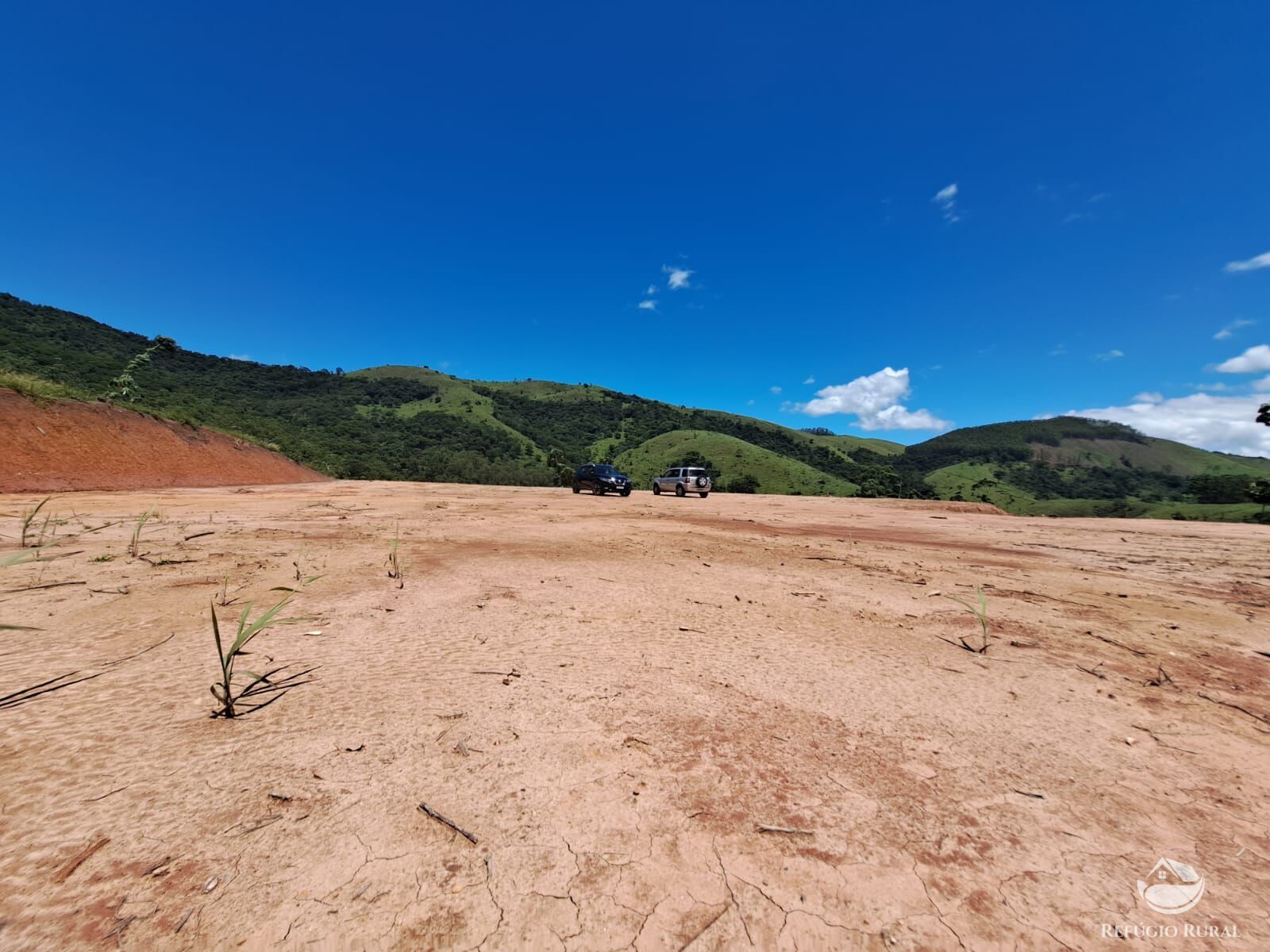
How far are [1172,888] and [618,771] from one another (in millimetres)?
2741

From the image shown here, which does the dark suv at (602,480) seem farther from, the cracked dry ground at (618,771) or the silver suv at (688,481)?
the cracked dry ground at (618,771)

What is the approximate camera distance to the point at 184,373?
83.6 metres

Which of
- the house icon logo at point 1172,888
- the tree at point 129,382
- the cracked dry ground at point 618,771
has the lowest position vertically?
the house icon logo at point 1172,888

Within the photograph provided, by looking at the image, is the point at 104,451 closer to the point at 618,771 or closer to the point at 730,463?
the point at 618,771

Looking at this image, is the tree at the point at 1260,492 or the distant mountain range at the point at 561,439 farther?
the distant mountain range at the point at 561,439

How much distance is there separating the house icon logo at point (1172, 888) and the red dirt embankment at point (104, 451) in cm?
2979

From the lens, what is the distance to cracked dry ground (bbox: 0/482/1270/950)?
1.93 meters

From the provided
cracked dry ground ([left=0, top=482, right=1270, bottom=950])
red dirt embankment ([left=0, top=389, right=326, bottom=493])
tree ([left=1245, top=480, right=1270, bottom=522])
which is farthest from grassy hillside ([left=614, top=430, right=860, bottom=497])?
cracked dry ground ([left=0, top=482, right=1270, bottom=950])

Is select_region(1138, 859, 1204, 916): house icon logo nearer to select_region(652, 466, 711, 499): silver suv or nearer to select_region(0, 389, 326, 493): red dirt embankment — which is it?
select_region(652, 466, 711, 499): silver suv

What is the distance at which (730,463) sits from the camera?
91.1 meters

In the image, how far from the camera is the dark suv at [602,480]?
29.3 meters

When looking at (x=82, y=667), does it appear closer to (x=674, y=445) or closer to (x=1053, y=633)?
(x=1053, y=633)

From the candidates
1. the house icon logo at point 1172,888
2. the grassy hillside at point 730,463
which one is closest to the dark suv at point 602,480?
the house icon logo at point 1172,888

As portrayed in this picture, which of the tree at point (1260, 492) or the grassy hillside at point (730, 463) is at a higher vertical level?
the grassy hillside at point (730, 463)
